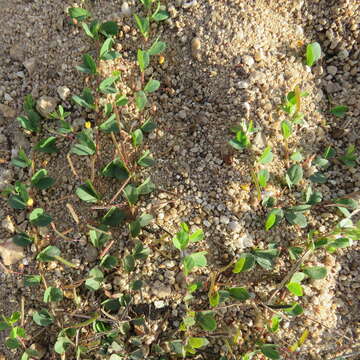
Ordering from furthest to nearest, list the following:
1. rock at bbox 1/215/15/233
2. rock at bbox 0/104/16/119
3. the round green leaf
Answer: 1. rock at bbox 0/104/16/119
2. rock at bbox 1/215/15/233
3. the round green leaf

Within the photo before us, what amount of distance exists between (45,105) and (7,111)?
0.59ft

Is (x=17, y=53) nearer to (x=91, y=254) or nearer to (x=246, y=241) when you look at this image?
(x=91, y=254)

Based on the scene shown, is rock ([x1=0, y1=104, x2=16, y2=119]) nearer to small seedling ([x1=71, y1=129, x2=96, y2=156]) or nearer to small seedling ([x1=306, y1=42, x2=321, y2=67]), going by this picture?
small seedling ([x1=71, y1=129, x2=96, y2=156])

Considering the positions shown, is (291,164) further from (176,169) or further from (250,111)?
(176,169)

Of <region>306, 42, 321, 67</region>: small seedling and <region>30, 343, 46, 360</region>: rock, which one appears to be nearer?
<region>30, 343, 46, 360</region>: rock

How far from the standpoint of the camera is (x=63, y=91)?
1.72 meters

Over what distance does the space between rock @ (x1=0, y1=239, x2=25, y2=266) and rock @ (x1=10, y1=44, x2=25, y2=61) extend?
754 mm

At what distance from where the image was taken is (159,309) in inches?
61.6

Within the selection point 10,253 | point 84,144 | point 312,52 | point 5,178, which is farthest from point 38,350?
point 312,52

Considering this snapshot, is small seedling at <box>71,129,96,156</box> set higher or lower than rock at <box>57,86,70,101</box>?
lower

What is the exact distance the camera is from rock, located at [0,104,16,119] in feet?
5.79

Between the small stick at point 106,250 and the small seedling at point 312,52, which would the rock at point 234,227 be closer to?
the small stick at point 106,250

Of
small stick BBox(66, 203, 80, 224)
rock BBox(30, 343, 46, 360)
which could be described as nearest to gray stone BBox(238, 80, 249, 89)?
small stick BBox(66, 203, 80, 224)

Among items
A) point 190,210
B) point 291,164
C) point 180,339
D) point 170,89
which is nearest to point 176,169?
point 190,210
